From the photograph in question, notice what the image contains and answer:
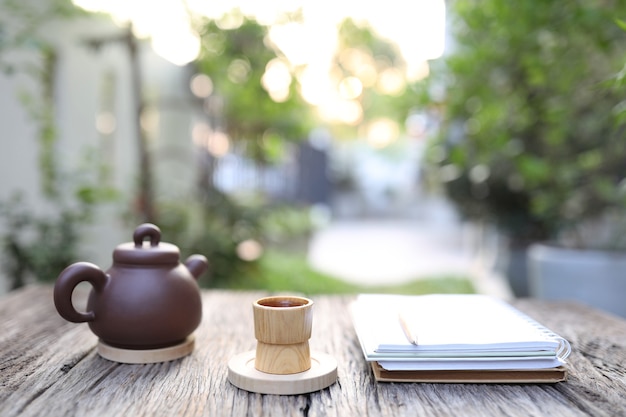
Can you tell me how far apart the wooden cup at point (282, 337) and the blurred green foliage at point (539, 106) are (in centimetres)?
63

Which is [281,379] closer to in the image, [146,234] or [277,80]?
[146,234]

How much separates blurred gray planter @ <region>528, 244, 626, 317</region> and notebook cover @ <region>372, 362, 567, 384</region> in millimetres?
1745

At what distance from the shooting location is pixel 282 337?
0.71 metres

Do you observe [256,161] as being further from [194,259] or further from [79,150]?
[194,259]

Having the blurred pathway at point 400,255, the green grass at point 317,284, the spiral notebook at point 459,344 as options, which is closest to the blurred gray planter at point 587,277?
the blurred pathway at point 400,255

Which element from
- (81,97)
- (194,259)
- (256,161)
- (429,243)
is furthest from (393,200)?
(194,259)

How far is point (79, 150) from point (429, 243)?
4.96 metres

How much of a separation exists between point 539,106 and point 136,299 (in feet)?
6.58

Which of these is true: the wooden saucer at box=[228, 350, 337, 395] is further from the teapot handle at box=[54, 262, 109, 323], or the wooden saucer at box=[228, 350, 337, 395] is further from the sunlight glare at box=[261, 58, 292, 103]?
the sunlight glare at box=[261, 58, 292, 103]

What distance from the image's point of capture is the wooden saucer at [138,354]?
0.80 metres

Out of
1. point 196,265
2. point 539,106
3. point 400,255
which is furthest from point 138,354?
point 400,255

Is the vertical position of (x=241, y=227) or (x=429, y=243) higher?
(x=241, y=227)

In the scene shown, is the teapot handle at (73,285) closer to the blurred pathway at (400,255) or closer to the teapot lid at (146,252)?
the teapot lid at (146,252)

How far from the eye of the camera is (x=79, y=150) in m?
3.11
